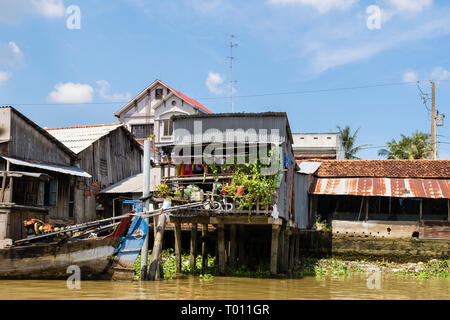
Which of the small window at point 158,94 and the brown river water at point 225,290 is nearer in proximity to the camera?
the brown river water at point 225,290

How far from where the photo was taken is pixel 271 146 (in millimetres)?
16781

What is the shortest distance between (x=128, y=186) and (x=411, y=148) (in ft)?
72.6

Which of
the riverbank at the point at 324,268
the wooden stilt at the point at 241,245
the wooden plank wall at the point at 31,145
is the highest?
the wooden plank wall at the point at 31,145

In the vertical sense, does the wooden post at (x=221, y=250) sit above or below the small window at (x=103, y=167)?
below

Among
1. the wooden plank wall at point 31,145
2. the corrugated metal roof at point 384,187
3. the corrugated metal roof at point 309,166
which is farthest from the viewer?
the corrugated metal roof at point 309,166

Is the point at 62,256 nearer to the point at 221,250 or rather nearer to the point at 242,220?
the point at 221,250

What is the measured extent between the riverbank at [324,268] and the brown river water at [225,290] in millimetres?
1013

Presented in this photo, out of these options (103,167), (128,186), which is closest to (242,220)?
(128,186)

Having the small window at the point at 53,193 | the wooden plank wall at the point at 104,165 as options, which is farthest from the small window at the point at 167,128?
the small window at the point at 53,193

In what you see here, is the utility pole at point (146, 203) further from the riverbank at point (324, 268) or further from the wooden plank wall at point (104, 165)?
the wooden plank wall at point (104, 165)

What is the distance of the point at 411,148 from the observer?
37.8 m

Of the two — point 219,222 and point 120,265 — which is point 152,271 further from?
point 219,222

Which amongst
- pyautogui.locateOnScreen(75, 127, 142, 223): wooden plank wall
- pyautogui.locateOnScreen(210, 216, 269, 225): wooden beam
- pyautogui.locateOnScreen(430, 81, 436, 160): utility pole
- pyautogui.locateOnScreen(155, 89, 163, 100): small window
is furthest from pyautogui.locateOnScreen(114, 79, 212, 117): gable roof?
pyautogui.locateOnScreen(210, 216, 269, 225): wooden beam

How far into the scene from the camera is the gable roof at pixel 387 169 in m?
26.7
